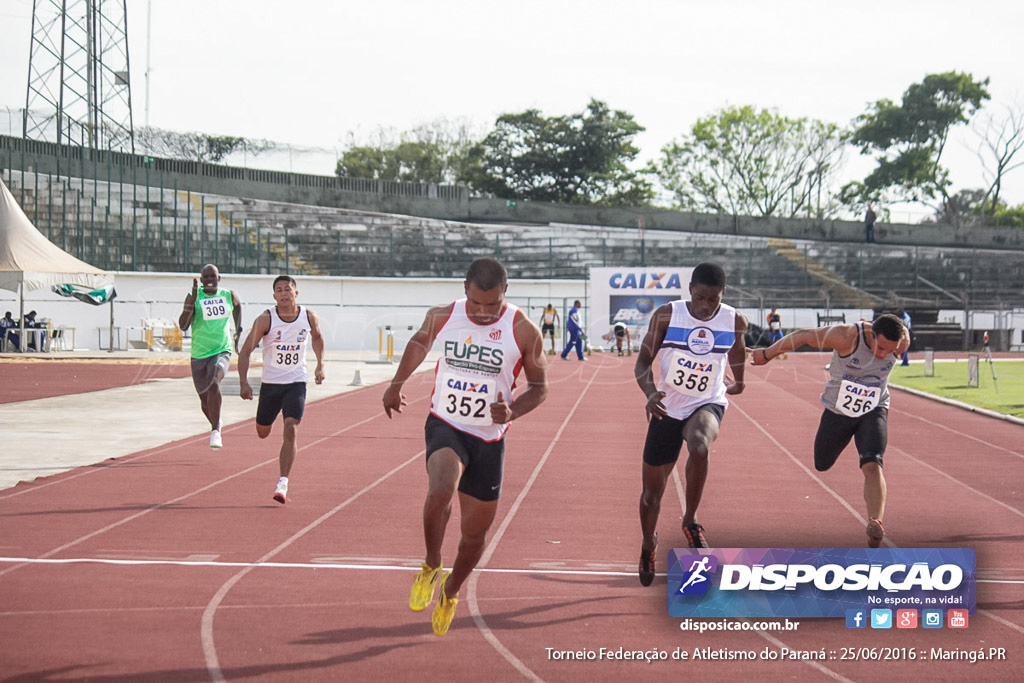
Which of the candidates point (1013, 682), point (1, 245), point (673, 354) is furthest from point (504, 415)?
point (1, 245)

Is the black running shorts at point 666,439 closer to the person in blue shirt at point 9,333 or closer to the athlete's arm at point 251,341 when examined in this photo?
the athlete's arm at point 251,341

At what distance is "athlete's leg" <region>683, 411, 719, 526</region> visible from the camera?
21.2 ft

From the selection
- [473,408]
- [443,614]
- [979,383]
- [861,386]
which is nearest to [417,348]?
[473,408]

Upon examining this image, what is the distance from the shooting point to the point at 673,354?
22.4ft

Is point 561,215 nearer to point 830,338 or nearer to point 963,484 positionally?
point 963,484

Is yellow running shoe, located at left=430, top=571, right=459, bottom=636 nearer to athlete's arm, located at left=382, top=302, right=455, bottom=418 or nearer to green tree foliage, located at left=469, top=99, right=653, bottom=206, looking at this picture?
athlete's arm, located at left=382, top=302, right=455, bottom=418

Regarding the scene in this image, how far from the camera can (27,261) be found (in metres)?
30.0

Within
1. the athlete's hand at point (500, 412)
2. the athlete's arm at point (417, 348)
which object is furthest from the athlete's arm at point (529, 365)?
the athlete's arm at point (417, 348)

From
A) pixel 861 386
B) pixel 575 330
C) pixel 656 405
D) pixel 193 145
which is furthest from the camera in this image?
pixel 193 145

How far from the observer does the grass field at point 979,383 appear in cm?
2003

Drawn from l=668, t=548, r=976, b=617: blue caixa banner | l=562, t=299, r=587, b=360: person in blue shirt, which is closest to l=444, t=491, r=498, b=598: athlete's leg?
l=668, t=548, r=976, b=617: blue caixa banner

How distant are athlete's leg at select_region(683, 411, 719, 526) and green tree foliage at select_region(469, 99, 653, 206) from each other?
66.1 metres

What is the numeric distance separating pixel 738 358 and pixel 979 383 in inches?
809

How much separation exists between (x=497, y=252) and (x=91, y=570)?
1723 inches
